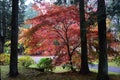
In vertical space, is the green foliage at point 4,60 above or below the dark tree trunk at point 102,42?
below

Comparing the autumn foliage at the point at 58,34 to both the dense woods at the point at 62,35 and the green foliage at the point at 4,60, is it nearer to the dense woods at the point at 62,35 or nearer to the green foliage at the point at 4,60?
the dense woods at the point at 62,35

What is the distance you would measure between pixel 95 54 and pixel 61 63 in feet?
6.67

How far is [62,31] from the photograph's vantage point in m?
13.5

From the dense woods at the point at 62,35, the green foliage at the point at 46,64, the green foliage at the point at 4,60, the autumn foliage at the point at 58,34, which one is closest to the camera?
the dense woods at the point at 62,35

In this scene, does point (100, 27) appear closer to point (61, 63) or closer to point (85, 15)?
point (85, 15)

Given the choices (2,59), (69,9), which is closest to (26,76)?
(69,9)

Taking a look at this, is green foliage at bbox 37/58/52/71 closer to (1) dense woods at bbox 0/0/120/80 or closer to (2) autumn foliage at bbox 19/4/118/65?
(1) dense woods at bbox 0/0/120/80

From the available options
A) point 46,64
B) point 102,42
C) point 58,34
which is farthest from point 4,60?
point 102,42

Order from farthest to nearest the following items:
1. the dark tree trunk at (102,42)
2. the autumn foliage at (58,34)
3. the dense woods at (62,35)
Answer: the autumn foliage at (58,34) → the dense woods at (62,35) → the dark tree trunk at (102,42)

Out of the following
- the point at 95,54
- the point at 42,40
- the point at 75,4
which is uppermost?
the point at 75,4

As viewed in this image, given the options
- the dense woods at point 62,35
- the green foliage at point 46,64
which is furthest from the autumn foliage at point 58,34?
the green foliage at point 46,64

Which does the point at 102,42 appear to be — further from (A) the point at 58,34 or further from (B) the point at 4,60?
(B) the point at 4,60

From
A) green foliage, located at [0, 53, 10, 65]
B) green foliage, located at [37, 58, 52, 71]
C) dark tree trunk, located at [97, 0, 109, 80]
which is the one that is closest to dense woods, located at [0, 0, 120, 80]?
green foliage, located at [37, 58, 52, 71]

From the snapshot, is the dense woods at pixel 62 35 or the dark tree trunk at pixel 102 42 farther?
the dense woods at pixel 62 35
